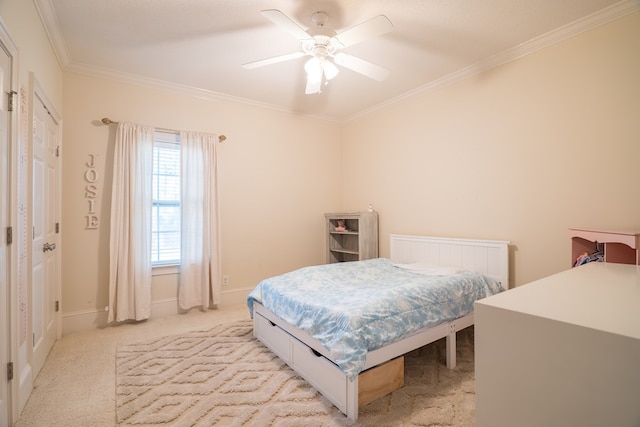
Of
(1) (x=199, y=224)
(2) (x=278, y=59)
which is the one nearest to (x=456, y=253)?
(2) (x=278, y=59)

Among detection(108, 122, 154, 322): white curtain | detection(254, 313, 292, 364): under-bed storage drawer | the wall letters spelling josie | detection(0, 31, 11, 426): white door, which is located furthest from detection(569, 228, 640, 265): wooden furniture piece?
the wall letters spelling josie

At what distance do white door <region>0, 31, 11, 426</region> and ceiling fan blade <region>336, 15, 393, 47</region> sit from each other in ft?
6.40

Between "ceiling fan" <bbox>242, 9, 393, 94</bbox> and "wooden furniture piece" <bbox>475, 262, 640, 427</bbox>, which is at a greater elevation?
"ceiling fan" <bbox>242, 9, 393, 94</bbox>

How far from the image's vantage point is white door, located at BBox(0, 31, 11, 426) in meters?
1.55

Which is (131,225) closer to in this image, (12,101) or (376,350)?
(12,101)

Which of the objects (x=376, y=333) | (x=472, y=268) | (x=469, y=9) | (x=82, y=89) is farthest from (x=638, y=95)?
(x=82, y=89)

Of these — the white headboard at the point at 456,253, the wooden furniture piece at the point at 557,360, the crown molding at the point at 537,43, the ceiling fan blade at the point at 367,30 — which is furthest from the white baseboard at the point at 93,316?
the crown molding at the point at 537,43

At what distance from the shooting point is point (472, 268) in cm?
309

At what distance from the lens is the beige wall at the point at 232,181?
307 cm

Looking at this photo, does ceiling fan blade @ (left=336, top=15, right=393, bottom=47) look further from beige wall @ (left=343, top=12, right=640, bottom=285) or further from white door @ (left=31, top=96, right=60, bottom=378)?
white door @ (left=31, top=96, right=60, bottom=378)

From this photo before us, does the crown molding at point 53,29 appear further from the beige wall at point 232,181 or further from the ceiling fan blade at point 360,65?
the ceiling fan blade at point 360,65

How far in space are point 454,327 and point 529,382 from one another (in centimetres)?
177

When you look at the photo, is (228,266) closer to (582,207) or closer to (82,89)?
(82,89)

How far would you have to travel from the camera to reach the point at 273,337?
2.50 meters
